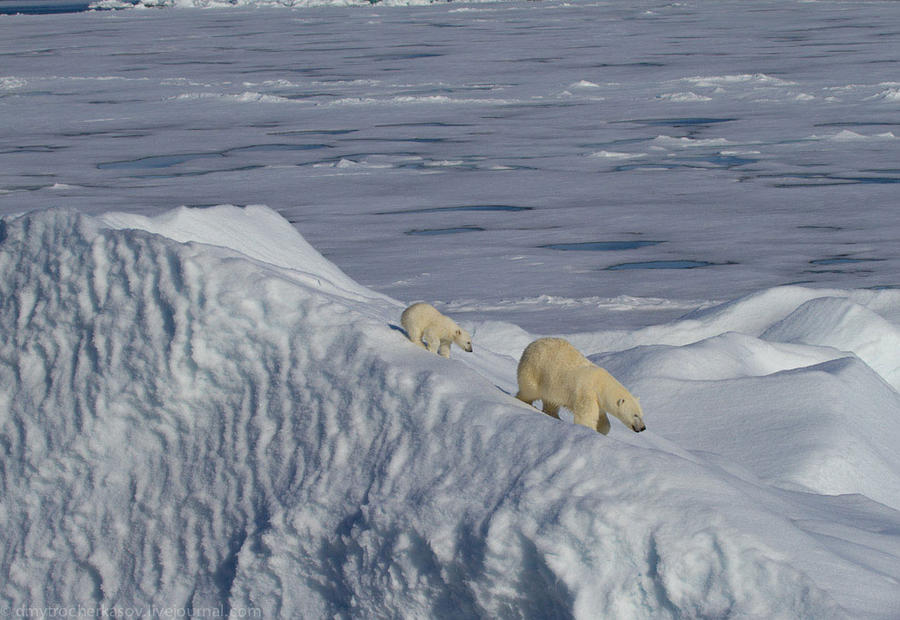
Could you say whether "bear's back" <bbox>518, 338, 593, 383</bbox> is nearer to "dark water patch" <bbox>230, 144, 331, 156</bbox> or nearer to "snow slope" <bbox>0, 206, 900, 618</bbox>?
"snow slope" <bbox>0, 206, 900, 618</bbox>

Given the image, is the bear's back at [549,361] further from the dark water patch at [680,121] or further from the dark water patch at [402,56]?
the dark water patch at [402,56]

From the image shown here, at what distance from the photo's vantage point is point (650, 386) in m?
3.58

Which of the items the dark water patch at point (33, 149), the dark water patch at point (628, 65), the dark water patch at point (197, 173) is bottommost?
the dark water patch at point (33, 149)

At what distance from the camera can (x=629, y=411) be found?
90.5 inches

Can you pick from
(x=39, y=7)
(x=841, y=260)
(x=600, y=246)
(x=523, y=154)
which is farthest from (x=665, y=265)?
(x=39, y=7)

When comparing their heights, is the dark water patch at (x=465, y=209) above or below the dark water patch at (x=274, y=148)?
above

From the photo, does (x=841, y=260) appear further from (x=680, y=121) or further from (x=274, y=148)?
(x=274, y=148)

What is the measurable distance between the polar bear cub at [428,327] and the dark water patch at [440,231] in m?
5.48

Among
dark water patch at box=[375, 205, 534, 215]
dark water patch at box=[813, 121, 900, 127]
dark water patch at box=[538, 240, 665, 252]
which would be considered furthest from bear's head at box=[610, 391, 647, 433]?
dark water patch at box=[813, 121, 900, 127]

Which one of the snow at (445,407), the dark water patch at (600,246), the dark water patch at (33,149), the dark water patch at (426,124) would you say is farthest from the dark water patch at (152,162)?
the dark water patch at (600,246)

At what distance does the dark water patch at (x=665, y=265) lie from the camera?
7.07m

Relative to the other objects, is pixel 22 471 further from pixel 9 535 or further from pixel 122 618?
pixel 122 618

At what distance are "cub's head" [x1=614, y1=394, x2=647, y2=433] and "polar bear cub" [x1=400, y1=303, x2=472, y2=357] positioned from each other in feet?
1.45

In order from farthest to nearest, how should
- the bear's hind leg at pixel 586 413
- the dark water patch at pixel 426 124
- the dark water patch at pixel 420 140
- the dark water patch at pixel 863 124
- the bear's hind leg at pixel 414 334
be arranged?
the dark water patch at pixel 426 124
the dark water patch at pixel 420 140
the dark water patch at pixel 863 124
the bear's hind leg at pixel 414 334
the bear's hind leg at pixel 586 413
